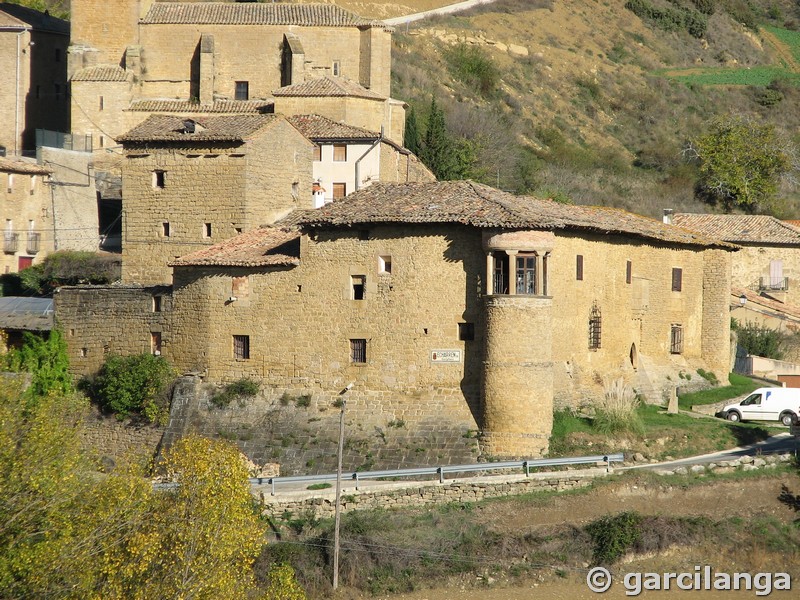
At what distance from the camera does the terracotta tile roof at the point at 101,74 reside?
58.6 m

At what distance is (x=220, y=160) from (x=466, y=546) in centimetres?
1519

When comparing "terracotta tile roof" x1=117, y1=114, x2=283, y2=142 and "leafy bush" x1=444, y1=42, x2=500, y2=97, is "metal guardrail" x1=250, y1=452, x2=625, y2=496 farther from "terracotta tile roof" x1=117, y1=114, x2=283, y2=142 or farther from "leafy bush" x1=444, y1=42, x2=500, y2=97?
"leafy bush" x1=444, y1=42, x2=500, y2=97

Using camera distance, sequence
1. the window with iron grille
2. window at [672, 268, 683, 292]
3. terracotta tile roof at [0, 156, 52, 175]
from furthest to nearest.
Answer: terracotta tile roof at [0, 156, 52, 175] → window at [672, 268, 683, 292] → the window with iron grille

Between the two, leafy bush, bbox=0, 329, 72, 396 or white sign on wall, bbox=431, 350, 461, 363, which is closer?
white sign on wall, bbox=431, 350, 461, 363

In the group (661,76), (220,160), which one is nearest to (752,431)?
(220,160)

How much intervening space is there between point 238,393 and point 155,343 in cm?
340

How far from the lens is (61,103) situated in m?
65.1

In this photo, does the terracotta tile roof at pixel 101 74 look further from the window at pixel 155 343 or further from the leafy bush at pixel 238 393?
the leafy bush at pixel 238 393

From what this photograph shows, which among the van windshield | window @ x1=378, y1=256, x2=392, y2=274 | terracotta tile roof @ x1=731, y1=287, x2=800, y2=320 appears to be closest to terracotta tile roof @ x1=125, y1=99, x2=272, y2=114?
terracotta tile roof @ x1=731, y1=287, x2=800, y2=320

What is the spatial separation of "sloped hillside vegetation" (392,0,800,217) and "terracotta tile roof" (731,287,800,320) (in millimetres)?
9519

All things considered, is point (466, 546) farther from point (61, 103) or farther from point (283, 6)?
point (61, 103)

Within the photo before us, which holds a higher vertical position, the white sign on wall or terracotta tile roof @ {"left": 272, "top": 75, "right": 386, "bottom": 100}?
terracotta tile roof @ {"left": 272, "top": 75, "right": 386, "bottom": 100}

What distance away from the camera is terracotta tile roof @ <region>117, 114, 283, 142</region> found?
138 ft

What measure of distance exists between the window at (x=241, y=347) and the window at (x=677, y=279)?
13.6 metres
